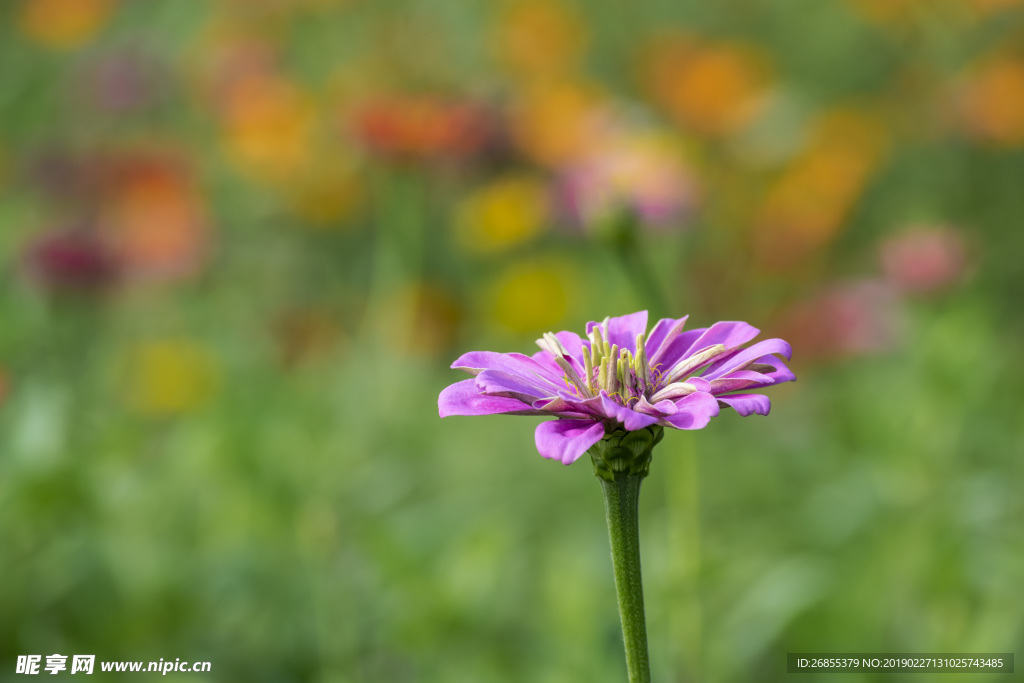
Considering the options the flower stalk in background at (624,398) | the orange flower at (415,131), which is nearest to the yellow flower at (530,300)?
the orange flower at (415,131)

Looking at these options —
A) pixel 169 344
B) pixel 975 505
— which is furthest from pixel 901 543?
pixel 169 344

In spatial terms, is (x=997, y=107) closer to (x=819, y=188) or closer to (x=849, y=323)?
(x=819, y=188)

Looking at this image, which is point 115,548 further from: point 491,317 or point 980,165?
point 980,165

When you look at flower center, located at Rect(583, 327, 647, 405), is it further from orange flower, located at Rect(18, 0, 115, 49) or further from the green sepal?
orange flower, located at Rect(18, 0, 115, 49)

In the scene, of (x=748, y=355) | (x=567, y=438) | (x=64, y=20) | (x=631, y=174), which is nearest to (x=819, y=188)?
(x=631, y=174)

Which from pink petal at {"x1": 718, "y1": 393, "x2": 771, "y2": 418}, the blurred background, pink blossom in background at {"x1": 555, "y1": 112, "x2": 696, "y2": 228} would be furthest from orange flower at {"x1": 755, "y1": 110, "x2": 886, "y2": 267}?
pink petal at {"x1": 718, "y1": 393, "x2": 771, "y2": 418}
